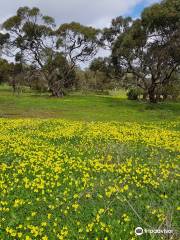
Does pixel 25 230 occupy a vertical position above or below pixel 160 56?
below

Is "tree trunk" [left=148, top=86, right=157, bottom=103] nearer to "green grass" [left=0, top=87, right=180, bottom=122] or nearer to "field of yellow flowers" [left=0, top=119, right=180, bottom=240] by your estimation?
"green grass" [left=0, top=87, right=180, bottom=122]

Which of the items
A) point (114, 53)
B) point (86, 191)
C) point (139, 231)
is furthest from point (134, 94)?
point (139, 231)

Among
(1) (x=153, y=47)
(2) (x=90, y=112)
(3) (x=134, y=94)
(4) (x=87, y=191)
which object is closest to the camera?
(4) (x=87, y=191)

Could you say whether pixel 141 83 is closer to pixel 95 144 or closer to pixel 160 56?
pixel 160 56

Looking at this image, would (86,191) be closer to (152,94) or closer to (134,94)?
(152,94)

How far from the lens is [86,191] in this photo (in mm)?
10188

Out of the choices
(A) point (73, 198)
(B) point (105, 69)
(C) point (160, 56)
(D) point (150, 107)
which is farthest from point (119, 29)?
(A) point (73, 198)

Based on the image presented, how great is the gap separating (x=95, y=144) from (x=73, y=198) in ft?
23.2

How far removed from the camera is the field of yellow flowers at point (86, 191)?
810 cm

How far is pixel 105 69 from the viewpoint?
64.1 meters

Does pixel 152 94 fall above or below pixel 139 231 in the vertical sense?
above

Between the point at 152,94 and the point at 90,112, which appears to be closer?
the point at 90,112

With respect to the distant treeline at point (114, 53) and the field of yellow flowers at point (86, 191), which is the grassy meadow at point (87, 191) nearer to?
the field of yellow flowers at point (86, 191)

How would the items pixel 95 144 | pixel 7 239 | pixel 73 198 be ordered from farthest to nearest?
1. pixel 95 144
2. pixel 73 198
3. pixel 7 239
